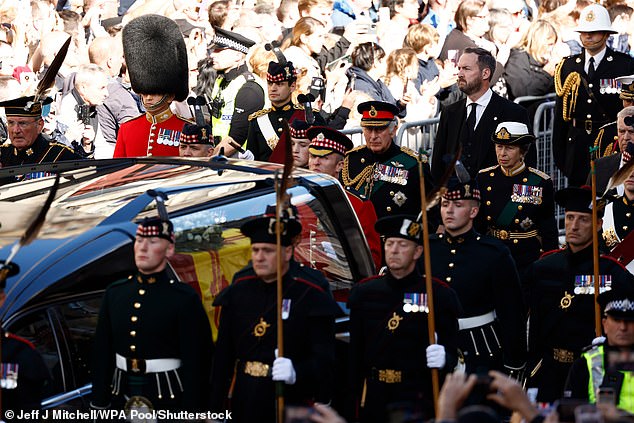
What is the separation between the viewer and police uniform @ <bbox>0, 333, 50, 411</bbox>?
7.08m

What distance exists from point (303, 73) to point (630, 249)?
3.98m

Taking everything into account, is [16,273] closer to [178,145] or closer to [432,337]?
[432,337]

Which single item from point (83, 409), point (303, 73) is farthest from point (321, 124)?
point (83, 409)

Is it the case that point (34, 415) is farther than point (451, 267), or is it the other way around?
point (451, 267)

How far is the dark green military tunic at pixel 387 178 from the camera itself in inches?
414

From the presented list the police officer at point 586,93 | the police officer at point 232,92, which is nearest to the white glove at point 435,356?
the police officer at point 232,92

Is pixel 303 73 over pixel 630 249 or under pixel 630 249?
over

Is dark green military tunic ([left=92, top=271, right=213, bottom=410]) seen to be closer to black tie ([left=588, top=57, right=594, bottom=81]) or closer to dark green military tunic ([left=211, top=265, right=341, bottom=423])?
dark green military tunic ([left=211, top=265, right=341, bottom=423])

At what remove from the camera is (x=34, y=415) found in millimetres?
7172

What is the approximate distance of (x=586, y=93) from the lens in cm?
1267

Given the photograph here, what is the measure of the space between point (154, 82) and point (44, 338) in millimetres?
4504

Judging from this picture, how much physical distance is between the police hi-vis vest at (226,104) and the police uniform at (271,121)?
0.67 meters

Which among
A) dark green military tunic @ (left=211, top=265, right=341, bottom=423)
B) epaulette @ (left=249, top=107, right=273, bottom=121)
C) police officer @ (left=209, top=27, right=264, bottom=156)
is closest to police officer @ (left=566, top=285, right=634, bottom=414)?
dark green military tunic @ (left=211, top=265, right=341, bottom=423)

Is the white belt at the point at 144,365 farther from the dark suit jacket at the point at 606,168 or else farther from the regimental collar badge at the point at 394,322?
the dark suit jacket at the point at 606,168
